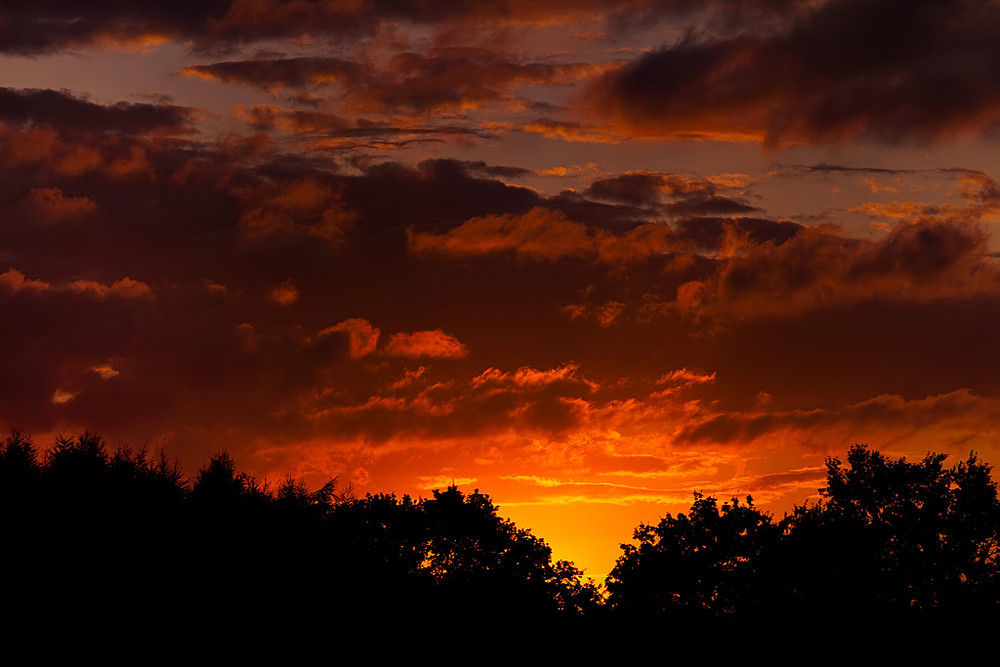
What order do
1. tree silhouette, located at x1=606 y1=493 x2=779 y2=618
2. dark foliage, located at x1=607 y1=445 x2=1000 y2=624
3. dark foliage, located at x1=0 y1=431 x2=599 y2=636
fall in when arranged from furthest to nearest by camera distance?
tree silhouette, located at x1=606 y1=493 x2=779 y2=618 < dark foliage, located at x1=607 y1=445 x2=1000 y2=624 < dark foliage, located at x1=0 y1=431 x2=599 y2=636

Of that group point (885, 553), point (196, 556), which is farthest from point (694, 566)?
point (196, 556)

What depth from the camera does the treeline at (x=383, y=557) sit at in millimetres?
63312

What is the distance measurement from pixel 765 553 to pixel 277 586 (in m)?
37.6

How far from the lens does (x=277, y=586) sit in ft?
237

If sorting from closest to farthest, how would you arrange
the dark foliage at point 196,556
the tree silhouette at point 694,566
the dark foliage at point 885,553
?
the dark foliage at point 196,556, the dark foliage at point 885,553, the tree silhouette at point 694,566

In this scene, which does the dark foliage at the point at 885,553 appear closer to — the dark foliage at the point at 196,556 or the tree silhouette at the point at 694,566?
the tree silhouette at the point at 694,566

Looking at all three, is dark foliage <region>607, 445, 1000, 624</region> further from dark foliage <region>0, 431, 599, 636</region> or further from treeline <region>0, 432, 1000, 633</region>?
dark foliage <region>0, 431, 599, 636</region>

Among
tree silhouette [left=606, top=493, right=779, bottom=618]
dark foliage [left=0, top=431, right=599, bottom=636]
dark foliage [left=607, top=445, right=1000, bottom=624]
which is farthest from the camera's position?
tree silhouette [left=606, top=493, right=779, bottom=618]

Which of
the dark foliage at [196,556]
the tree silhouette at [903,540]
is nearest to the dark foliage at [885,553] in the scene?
the tree silhouette at [903,540]

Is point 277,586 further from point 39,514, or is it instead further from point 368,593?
point 39,514

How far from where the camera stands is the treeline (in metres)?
63.3

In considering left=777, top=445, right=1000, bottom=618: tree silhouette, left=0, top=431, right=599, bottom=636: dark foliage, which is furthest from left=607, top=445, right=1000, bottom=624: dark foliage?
left=0, top=431, right=599, bottom=636: dark foliage

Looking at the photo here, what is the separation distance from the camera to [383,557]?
89.2m

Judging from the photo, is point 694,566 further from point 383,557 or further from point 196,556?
point 196,556
